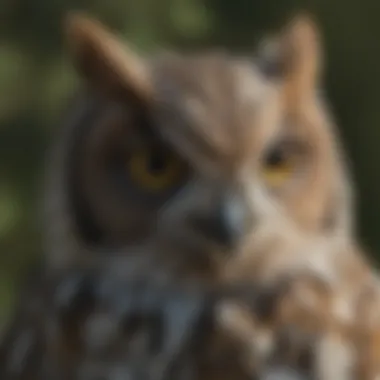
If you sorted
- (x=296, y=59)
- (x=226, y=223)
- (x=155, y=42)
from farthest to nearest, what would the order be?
(x=155, y=42), (x=296, y=59), (x=226, y=223)

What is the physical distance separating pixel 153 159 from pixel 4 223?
4.35ft

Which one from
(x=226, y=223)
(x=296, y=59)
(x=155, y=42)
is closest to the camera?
(x=226, y=223)

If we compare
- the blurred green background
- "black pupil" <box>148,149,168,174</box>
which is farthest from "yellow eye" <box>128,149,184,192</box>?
the blurred green background

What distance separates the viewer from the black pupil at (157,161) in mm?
1276

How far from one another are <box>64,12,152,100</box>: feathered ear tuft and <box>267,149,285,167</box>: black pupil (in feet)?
0.44

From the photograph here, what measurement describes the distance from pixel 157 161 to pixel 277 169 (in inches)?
4.7

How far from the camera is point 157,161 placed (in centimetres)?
128

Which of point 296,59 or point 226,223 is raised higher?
point 296,59

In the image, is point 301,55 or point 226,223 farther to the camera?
point 301,55

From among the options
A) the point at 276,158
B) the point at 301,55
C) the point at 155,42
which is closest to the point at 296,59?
the point at 301,55

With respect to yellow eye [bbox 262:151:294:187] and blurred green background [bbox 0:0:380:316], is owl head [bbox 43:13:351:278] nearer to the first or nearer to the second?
yellow eye [bbox 262:151:294:187]

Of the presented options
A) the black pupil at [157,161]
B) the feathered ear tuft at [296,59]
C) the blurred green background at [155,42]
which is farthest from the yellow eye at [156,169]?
the blurred green background at [155,42]

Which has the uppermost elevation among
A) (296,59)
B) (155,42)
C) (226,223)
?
(155,42)

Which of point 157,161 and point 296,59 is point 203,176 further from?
point 296,59
